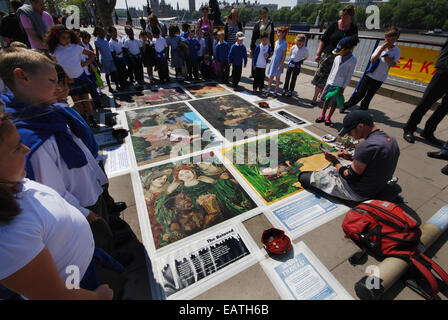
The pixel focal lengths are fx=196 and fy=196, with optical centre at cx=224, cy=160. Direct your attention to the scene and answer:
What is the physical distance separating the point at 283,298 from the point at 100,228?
5.87 ft

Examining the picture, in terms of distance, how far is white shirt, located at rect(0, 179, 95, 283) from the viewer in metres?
0.70

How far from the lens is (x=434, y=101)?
13.7ft

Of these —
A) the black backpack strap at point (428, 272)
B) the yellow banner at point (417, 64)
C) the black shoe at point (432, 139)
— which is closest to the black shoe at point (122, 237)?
the black backpack strap at point (428, 272)

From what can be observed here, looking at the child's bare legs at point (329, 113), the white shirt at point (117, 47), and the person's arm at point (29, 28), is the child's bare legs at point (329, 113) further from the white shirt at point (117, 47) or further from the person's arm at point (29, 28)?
the white shirt at point (117, 47)

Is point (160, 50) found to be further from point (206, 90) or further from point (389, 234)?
point (389, 234)

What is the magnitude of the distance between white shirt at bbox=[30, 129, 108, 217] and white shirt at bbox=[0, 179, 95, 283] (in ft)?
1.76

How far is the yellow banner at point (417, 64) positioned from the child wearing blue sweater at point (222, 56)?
5613 millimetres

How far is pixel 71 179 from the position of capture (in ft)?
5.49

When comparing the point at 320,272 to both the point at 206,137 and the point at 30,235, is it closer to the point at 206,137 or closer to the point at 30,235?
the point at 30,235

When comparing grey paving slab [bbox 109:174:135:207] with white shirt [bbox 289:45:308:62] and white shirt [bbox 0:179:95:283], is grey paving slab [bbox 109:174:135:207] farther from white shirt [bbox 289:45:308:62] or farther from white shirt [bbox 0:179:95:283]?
white shirt [bbox 289:45:308:62]

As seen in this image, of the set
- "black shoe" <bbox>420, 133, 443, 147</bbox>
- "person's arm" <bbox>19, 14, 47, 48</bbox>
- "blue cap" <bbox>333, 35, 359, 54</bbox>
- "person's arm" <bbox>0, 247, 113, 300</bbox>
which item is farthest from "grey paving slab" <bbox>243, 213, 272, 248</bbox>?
"person's arm" <bbox>19, 14, 47, 48</bbox>

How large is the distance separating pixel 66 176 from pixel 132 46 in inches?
264

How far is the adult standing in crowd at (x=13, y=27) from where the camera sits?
4.25 metres

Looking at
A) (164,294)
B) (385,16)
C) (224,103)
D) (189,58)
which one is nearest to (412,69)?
(224,103)
